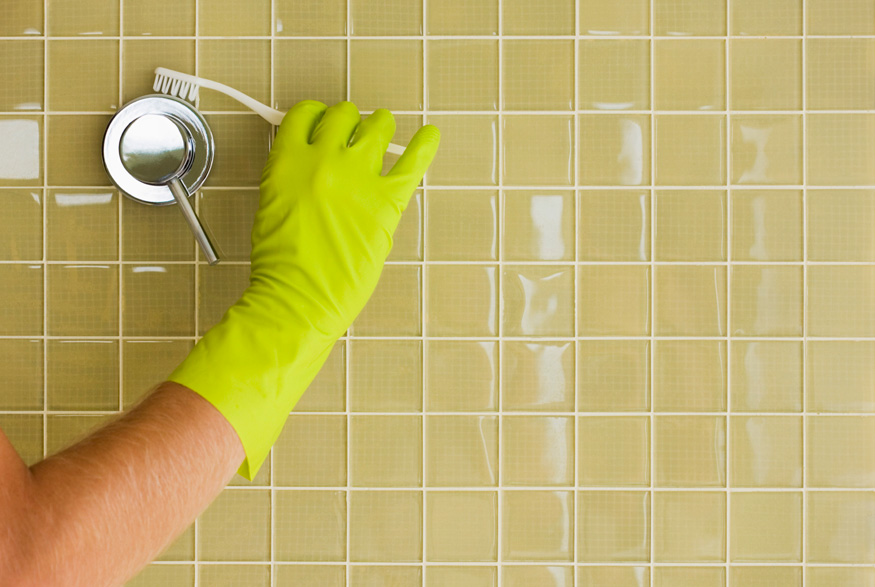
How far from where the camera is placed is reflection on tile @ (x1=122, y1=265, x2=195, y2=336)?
34.2 inches

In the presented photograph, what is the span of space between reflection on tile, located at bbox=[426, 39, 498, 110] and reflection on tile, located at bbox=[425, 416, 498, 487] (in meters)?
0.44

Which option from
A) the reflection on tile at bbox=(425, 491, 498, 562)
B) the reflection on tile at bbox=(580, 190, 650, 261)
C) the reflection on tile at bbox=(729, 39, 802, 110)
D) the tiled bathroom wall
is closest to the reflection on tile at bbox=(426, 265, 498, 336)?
the tiled bathroom wall

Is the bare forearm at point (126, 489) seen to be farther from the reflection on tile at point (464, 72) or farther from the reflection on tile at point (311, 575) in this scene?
the reflection on tile at point (464, 72)

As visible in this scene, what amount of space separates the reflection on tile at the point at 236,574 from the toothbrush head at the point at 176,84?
66 centimetres

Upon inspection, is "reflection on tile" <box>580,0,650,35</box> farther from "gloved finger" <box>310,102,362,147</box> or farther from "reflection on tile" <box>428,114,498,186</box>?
"gloved finger" <box>310,102,362,147</box>

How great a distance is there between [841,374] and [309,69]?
86 centimetres

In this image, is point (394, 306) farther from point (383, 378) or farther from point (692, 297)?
point (692, 297)

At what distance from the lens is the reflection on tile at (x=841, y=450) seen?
0.87m

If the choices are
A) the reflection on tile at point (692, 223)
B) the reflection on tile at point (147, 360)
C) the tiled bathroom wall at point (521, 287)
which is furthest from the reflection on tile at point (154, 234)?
the reflection on tile at point (692, 223)

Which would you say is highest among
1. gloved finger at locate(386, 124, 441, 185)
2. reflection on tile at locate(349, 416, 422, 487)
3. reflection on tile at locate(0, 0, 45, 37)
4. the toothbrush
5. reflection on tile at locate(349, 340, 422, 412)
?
reflection on tile at locate(0, 0, 45, 37)

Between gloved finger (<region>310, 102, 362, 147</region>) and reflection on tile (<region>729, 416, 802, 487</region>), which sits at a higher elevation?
gloved finger (<region>310, 102, 362, 147</region>)

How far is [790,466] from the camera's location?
0.87 meters

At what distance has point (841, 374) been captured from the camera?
34.3 inches

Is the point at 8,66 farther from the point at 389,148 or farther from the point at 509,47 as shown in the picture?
the point at 509,47
